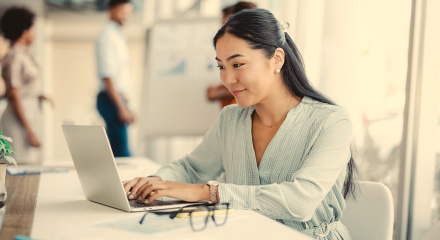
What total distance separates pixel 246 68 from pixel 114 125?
2531 mm

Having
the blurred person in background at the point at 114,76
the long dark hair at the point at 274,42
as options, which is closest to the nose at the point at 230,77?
the long dark hair at the point at 274,42

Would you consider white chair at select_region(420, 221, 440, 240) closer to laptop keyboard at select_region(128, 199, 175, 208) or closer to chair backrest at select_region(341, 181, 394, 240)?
chair backrest at select_region(341, 181, 394, 240)

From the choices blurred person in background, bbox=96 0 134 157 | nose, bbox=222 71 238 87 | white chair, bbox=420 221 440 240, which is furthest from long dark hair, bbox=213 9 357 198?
blurred person in background, bbox=96 0 134 157

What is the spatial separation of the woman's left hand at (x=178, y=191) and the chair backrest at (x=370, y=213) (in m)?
0.54

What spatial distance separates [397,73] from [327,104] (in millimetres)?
596

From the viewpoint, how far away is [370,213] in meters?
1.17

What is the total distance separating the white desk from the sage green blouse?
0.29 ft

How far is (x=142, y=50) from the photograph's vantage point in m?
6.38

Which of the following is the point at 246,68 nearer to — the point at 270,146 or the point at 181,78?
the point at 270,146

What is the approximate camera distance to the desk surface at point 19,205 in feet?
2.48

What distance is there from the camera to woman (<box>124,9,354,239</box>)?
0.97 meters

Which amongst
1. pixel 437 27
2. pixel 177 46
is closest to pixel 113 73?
pixel 177 46

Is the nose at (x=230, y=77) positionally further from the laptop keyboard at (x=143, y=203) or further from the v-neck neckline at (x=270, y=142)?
the laptop keyboard at (x=143, y=203)

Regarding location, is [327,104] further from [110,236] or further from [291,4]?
[291,4]
